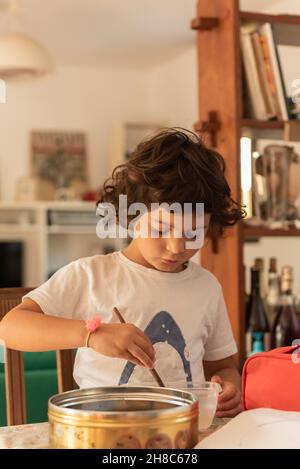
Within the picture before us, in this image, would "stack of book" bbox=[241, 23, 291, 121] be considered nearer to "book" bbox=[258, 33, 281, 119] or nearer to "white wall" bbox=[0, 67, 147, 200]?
"book" bbox=[258, 33, 281, 119]

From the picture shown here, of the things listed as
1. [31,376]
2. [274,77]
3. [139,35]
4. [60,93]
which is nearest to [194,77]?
[139,35]

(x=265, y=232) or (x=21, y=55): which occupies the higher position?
(x=21, y=55)

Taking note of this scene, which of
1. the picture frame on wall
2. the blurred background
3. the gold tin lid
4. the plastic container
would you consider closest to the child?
the plastic container

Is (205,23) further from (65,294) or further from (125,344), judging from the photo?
(125,344)

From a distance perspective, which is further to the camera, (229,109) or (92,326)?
(229,109)

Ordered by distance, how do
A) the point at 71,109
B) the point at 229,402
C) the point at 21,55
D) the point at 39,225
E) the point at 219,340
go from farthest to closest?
the point at 71,109
the point at 39,225
the point at 21,55
the point at 219,340
the point at 229,402

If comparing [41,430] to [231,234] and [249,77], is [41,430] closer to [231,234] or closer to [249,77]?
[231,234]

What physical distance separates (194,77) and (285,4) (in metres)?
1.29

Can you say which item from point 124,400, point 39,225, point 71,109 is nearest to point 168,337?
point 124,400

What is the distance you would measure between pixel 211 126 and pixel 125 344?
1345mm

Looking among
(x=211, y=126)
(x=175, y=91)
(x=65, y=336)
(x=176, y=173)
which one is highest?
(x=175, y=91)

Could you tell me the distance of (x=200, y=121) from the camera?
2.04 meters

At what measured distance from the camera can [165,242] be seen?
1051mm

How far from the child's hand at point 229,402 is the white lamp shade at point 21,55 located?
10.8ft
